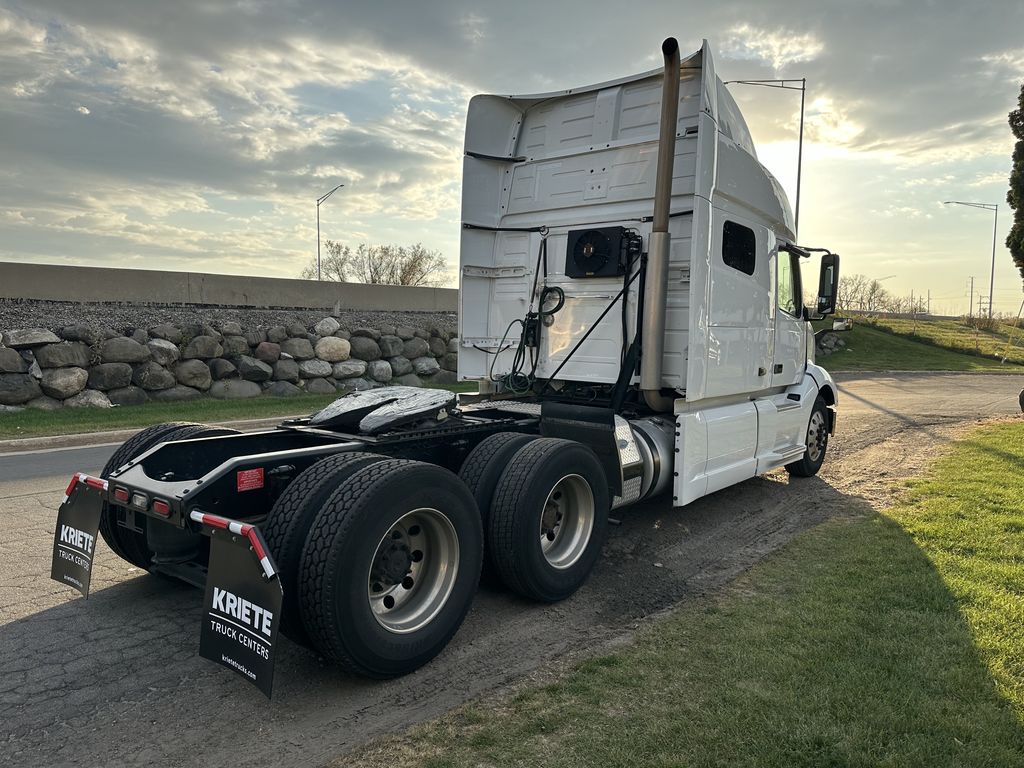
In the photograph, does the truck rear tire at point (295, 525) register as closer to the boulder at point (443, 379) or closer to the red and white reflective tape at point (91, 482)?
the red and white reflective tape at point (91, 482)

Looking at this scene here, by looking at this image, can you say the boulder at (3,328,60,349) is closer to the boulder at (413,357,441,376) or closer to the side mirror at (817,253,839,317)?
the boulder at (413,357,441,376)

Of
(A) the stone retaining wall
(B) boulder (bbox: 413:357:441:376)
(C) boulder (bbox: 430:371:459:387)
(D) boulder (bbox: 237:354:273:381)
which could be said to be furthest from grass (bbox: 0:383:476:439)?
(C) boulder (bbox: 430:371:459:387)

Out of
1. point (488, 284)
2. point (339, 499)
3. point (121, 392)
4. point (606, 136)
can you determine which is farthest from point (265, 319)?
point (339, 499)

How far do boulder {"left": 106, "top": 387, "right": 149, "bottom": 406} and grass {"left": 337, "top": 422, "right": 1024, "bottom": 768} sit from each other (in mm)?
11141

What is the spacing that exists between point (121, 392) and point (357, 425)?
9603 millimetres

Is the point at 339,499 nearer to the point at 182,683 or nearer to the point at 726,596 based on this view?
the point at 182,683

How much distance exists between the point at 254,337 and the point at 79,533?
11.2 meters

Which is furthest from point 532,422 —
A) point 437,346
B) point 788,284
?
point 437,346

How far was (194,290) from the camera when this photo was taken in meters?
15.2

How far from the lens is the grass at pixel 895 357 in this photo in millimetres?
27516

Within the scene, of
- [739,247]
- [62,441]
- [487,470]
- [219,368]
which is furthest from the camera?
[219,368]

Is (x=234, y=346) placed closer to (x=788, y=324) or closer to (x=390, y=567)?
(x=788, y=324)

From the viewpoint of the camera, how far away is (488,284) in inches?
281

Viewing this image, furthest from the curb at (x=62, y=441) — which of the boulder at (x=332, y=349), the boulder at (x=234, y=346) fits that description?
the boulder at (x=332, y=349)
